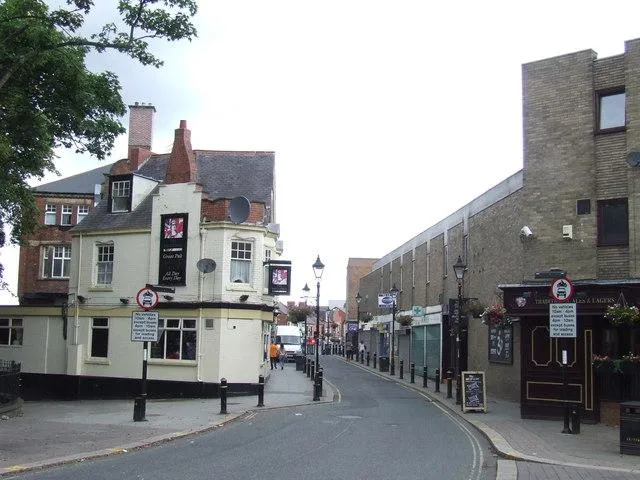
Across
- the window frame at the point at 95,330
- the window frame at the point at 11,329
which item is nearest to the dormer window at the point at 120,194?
the window frame at the point at 95,330

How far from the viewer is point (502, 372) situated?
24.9 metres

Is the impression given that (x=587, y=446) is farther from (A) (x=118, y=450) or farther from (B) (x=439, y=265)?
(B) (x=439, y=265)

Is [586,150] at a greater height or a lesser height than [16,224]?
greater

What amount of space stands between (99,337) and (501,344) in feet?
52.7

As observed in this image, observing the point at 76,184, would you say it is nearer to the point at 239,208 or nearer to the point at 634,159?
the point at 239,208

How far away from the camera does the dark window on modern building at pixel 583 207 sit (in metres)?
18.6

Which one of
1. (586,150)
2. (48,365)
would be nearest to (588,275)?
(586,150)

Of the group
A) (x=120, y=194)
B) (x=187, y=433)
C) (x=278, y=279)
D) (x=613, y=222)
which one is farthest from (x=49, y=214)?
(x=613, y=222)

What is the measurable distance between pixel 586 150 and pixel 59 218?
1238 inches

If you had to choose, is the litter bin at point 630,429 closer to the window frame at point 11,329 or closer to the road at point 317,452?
the road at point 317,452

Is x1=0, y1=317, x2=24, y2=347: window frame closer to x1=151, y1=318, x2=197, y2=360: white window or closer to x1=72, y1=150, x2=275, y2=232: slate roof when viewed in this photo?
x1=72, y1=150, x2=275, y2=232: slate roof

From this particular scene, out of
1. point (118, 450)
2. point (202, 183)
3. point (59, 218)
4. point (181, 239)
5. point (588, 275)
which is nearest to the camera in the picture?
point (118, 450)

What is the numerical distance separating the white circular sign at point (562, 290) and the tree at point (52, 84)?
10143 millimetres

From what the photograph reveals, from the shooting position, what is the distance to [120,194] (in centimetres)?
2972
